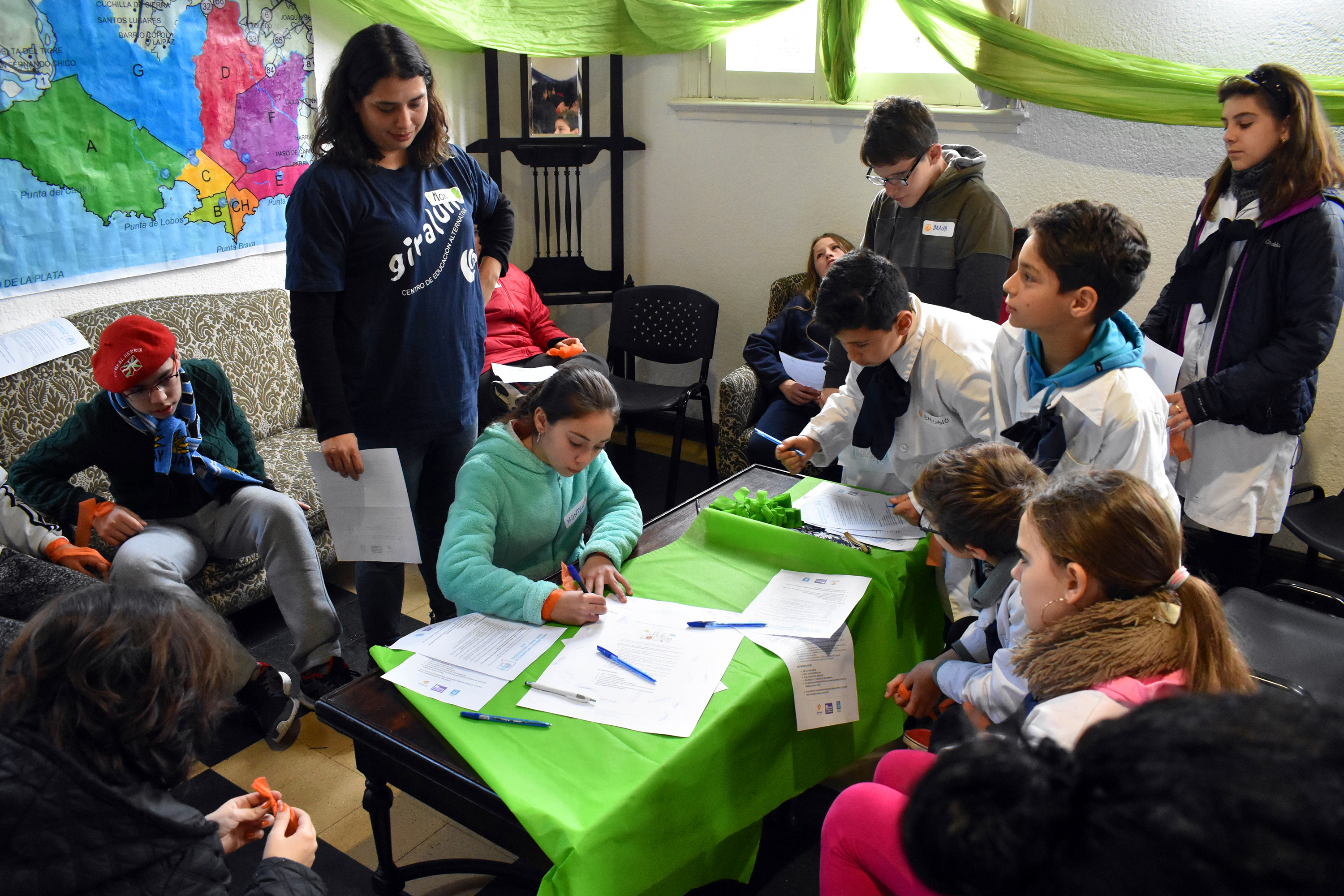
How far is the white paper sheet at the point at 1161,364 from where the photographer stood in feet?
7.41

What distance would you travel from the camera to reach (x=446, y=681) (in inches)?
56.0

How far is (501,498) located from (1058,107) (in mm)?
2572

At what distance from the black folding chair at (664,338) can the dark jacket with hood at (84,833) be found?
2.78m

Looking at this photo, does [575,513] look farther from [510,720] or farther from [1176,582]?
[1176,582]

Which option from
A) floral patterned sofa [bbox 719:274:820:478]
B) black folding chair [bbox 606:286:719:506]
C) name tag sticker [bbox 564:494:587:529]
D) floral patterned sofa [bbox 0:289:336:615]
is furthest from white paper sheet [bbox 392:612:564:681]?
black folding chair [bbox 606:286:719:506]

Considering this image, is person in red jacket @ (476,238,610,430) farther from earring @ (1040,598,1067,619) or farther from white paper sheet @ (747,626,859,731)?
earring @ (1040,598,1067,619)

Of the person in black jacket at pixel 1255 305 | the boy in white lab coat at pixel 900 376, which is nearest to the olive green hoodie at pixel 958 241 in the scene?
the boy in white lab coat at pixel 900 376

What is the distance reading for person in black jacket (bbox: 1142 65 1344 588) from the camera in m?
2.15

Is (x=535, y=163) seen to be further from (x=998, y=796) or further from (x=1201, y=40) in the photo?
(x=998, y=796)

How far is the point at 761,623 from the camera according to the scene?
162cm

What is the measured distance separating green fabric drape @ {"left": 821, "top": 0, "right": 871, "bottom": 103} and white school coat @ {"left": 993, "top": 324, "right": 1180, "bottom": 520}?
2.23 meters

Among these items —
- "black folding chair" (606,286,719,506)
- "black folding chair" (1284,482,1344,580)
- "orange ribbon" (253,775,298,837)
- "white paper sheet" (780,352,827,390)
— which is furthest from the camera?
"black folding chair" (606,286,719,506)

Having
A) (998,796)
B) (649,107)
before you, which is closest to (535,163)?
(649,107)

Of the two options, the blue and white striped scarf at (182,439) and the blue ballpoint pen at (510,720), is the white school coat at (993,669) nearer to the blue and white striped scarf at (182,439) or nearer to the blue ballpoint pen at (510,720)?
the blue ballpoint pen at (510,720)
